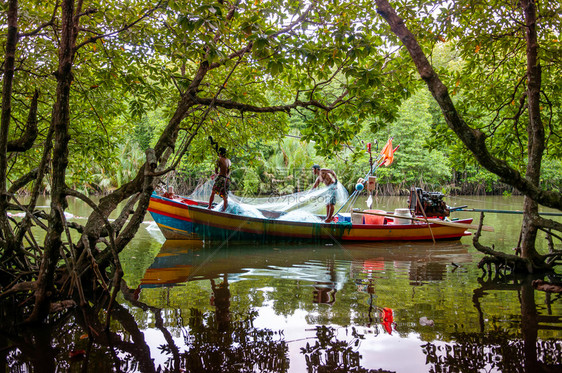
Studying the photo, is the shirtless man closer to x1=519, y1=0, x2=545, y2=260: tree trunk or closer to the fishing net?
the fishing net

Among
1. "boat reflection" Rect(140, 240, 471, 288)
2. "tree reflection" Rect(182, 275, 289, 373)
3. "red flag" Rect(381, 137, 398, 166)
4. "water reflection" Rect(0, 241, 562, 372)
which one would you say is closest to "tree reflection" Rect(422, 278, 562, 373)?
"water reflection" Rect(0, 241, 562, 372)

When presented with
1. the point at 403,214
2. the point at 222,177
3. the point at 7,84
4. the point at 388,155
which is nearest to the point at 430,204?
the point at 403,214

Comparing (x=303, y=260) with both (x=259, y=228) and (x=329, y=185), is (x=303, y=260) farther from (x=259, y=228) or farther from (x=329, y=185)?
(x=329, y=185)

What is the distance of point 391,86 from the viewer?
5.16m

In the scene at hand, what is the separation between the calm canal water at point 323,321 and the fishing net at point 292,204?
2.76m

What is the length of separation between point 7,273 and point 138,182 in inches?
68.8

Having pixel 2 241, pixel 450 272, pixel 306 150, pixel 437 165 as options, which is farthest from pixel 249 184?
pixel 2 241

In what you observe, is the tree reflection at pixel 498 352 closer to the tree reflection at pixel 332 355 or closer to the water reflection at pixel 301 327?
the water reflection at pixel 301 327

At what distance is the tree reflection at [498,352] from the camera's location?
3018mm

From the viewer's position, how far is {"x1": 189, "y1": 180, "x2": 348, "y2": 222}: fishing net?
32.6ft

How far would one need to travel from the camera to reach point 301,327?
391 cm

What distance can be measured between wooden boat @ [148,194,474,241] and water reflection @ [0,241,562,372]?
2957 mm

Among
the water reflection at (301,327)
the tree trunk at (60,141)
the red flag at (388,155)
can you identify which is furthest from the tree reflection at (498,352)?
the red flag at (388,155)

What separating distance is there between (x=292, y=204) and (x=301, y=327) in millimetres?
6626
